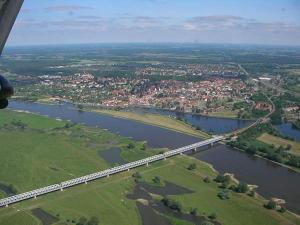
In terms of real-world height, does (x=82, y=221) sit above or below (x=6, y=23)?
below

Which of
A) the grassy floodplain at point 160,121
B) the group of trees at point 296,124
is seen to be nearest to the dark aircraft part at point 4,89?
the grassy floodplain at point 160,121

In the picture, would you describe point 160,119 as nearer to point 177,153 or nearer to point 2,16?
point 177,153

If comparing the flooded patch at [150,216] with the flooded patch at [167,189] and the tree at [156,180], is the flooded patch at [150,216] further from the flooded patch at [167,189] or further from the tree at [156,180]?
the tree at [156,180]

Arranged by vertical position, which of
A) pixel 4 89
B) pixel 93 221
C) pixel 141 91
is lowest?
pixel 93 221

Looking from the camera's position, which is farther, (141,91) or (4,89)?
(141,91)

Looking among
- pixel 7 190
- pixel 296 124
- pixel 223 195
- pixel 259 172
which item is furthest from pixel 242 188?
pixel 296 124

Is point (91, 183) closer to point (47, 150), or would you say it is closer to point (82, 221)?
point (82, 221)

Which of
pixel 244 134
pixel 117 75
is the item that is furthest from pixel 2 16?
pixel 117 75
